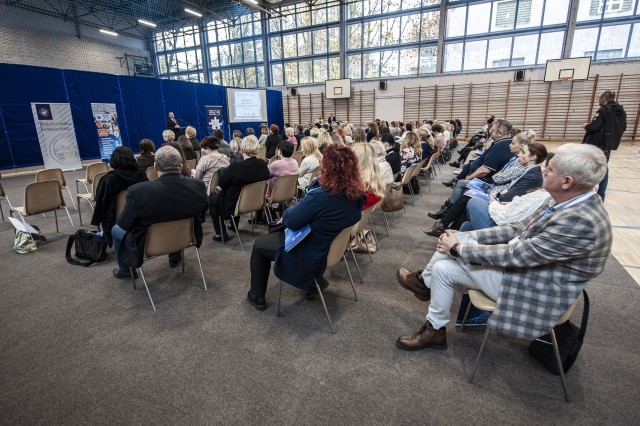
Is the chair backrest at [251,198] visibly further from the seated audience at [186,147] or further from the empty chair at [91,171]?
the empty chair at [91,171]

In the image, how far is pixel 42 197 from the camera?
384cm

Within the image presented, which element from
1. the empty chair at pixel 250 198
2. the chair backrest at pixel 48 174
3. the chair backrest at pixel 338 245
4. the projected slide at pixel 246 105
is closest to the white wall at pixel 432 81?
the projected slide at pixel 246 105

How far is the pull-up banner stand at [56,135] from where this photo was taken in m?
8.63

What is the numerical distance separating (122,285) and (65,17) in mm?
20149

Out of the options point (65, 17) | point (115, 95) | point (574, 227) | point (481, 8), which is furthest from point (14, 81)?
point (481, 8)

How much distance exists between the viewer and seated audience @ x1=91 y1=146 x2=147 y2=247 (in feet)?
9.93

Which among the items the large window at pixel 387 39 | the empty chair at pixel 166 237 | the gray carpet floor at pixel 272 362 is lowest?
the gray carpet floor at pixel 272 362

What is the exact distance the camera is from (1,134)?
8.35 metres

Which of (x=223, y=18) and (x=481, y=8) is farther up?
(x=223, y=18)

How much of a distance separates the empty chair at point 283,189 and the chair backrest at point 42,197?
2.62 m

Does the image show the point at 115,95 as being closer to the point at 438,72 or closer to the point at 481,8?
the point at 438,72

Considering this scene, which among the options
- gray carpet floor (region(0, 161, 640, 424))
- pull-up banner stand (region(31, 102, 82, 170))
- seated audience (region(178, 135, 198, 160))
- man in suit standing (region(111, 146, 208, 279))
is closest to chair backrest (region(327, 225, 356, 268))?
gray carpet floor (region(0, 161, 640, 424))

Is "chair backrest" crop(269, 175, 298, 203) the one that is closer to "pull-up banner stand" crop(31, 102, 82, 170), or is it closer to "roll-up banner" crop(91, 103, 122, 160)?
"pull-up banner stand" crop(31, 102, 82, 170)

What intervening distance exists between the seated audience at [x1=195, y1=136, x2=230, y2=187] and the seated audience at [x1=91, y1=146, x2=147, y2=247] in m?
1.04
